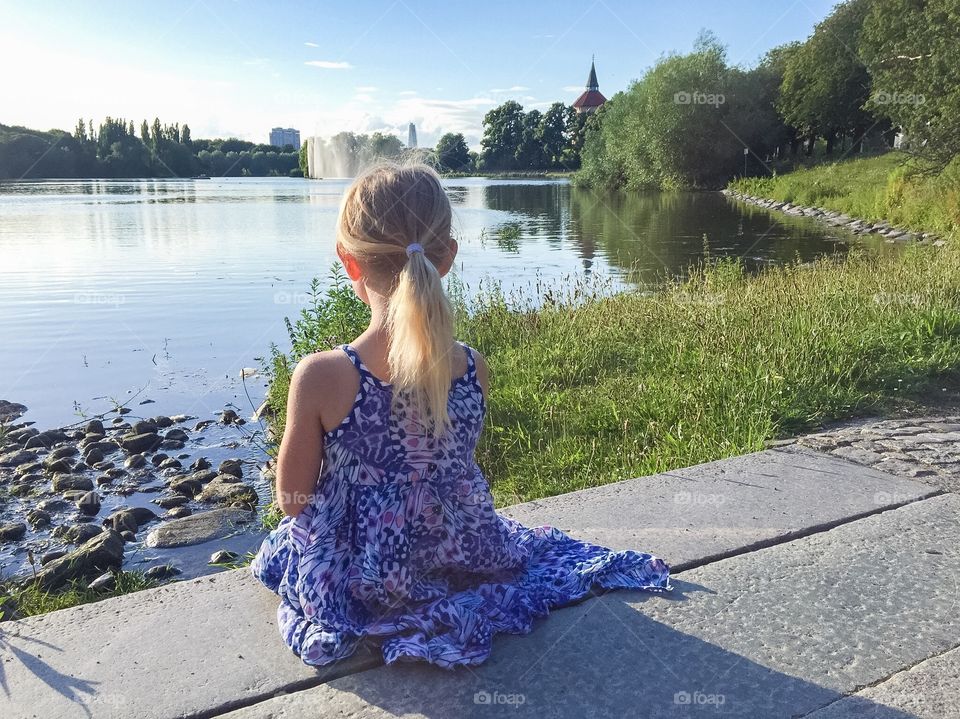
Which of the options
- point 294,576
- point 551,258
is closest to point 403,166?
point 294,576

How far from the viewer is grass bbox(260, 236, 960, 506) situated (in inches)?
187

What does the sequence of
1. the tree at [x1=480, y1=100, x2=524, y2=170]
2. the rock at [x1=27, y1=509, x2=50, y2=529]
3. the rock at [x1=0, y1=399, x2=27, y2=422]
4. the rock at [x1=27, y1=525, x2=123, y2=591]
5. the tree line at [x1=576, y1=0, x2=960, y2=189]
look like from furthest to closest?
1. the tree at [x1=480, y1=100, x2=524, y2=170]
2. the tree line at [x1=576, y1=0, x2=960, y2=189]
3. the rock at [x1=0, y1=399, x2=27, y2=422]
4. the rock at [x1=27, y1=509, x2=50, y2=529]
5. the rock at [x1=27, y1=525, x2=123, y2=591]

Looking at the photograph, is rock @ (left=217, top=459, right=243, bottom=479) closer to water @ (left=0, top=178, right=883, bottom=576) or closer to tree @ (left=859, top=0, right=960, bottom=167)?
water @ (left=0, top=178, right=883, bottom=576)

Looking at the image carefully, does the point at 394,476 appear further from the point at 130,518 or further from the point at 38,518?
the point at 38,518

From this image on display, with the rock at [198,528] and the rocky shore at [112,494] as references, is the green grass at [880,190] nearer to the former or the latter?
the rocky shore at [112,494]

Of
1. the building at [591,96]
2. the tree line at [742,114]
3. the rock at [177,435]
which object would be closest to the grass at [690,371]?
the rock at [177,435]

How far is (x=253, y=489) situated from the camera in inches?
252

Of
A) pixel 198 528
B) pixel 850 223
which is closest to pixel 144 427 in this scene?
pixel 198 528

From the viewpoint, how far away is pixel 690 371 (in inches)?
233

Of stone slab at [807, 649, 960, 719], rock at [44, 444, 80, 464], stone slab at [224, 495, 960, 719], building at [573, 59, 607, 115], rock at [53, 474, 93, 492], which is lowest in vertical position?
rock at [53, 474, 93, 492]

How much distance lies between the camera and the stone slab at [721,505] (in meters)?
3.02

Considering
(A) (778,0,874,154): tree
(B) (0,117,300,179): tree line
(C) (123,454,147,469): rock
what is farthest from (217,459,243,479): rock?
(B) (0,117,300,179): tree line

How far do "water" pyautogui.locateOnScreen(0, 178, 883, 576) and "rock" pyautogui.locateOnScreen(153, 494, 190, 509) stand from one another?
1.14ft

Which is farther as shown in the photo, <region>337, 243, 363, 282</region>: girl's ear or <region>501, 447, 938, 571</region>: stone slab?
<region>501, 447, 938, 571</region>: stone slab
